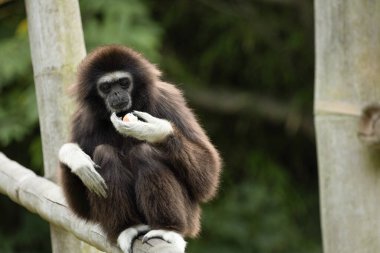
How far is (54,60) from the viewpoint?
17.1ft

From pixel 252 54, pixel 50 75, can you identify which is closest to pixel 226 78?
pixel 252 54

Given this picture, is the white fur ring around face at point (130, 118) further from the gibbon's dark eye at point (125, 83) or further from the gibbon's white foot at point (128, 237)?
the gibbon's white foot at point (128, 237)

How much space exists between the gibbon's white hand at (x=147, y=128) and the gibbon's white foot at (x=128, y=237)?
0.52m

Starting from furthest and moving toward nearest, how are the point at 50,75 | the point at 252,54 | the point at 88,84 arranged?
the point at 252,54, the point at 50,75, the point at 88,84

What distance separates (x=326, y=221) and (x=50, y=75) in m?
3.11

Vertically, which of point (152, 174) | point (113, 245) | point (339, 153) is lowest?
point (113, 245)

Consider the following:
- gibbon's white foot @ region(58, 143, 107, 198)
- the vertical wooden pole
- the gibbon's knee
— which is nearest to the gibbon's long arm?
the gibbon's knee

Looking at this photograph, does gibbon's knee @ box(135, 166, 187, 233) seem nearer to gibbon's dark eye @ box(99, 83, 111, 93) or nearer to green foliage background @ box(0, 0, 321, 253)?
gibbon's dark eye @ box(99, 83, 111, 93)

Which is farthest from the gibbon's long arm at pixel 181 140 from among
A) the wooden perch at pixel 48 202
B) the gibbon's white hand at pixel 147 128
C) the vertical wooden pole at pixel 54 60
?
the vertical wooden pole at pixel 54 60

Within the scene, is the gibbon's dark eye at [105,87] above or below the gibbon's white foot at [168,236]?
above

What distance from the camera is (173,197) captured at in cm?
446

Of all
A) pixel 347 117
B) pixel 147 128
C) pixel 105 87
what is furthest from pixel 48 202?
pixel 347 117

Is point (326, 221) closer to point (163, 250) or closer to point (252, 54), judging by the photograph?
point (163, 250)

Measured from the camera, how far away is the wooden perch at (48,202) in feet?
15.2
